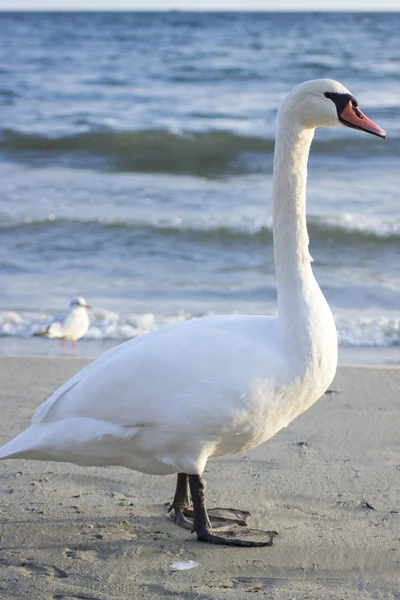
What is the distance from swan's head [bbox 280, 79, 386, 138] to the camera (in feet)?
11.0

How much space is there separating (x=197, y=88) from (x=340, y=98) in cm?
2014

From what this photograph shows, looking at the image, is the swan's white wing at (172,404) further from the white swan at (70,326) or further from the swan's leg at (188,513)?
the white swan at (70,326)

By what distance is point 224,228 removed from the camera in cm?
1017

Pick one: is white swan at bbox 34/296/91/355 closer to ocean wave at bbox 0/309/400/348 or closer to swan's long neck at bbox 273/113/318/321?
ocean wave at bbox 0/309/400/348

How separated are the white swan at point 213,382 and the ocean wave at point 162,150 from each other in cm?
1053

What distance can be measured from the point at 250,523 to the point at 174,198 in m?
8.73

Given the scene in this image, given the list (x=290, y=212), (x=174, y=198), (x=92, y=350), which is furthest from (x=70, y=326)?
(x=174, y=198)

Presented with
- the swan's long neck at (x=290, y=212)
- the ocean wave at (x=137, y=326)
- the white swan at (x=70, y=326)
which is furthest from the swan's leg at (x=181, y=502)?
the ocean wave at (x=137, y=326)

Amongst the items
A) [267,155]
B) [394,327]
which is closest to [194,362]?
[394,327]

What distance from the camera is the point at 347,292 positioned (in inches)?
312

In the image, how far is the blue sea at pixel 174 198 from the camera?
25.2 ft

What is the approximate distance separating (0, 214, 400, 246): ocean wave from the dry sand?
17.6 feet

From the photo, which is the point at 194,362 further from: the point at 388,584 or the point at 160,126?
the point at 160,126

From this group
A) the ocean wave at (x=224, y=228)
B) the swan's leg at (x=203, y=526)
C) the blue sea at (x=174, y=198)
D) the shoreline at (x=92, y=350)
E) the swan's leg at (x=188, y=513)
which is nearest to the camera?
the swan's leg at (x=203, y=526)
